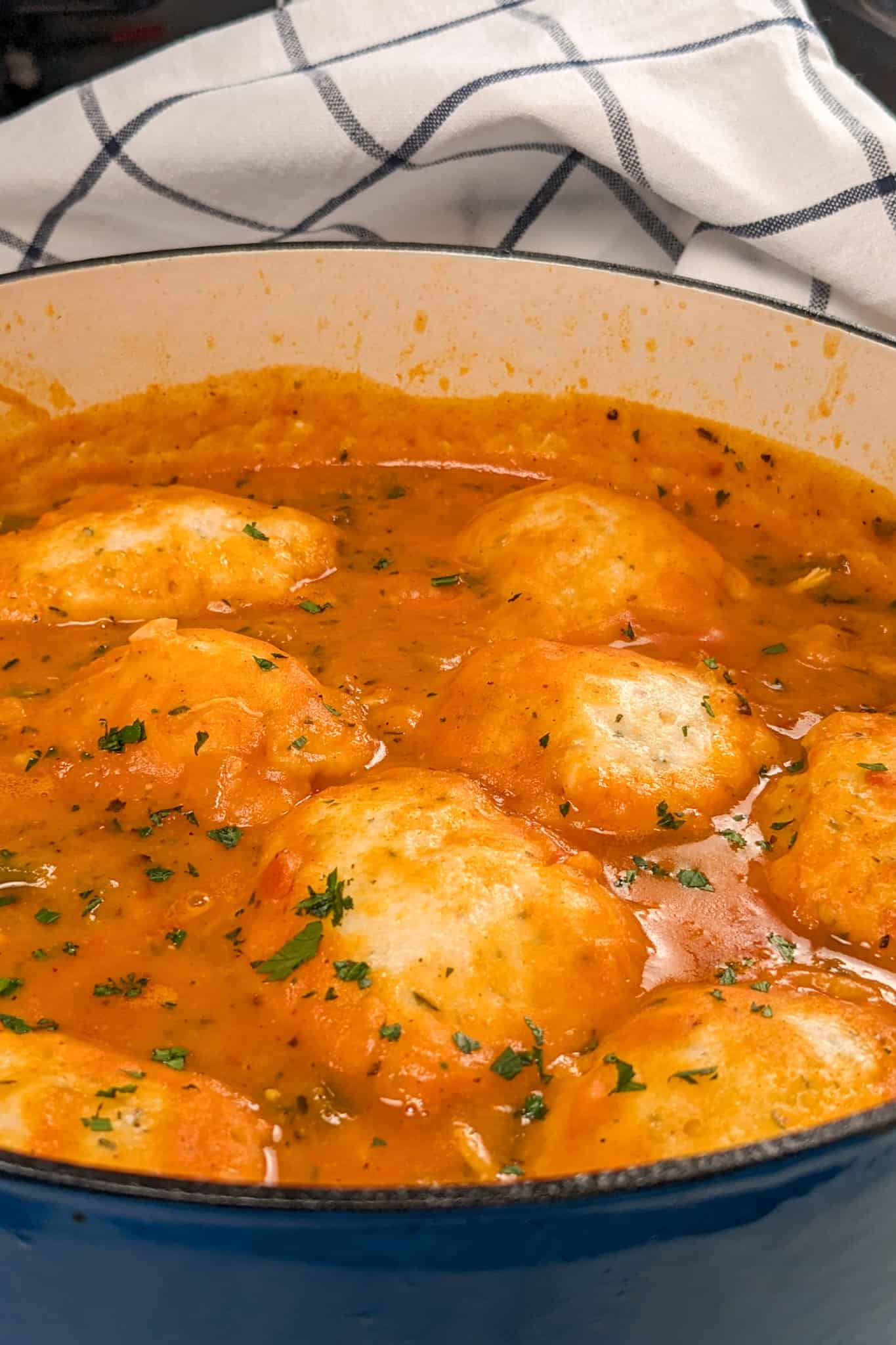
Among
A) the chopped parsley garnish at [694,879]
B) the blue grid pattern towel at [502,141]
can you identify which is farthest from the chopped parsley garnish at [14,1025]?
the blue grid pattern towel at [502,141]

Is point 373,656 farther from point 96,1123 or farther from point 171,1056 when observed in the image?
point 96,1123

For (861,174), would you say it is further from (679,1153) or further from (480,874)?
(679,1153)

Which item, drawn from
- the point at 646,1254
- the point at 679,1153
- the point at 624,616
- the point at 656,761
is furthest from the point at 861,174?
the point at 646,1254

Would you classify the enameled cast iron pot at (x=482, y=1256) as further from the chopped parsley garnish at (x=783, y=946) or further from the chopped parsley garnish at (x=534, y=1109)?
the chopped parsley garnish at (x=783, y=946)

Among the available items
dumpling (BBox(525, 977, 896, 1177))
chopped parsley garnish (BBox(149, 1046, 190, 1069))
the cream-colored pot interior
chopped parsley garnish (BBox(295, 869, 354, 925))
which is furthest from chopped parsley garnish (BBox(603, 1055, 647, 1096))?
the cream-colored pot interior

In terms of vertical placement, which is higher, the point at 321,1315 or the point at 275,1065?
the point at 321,1315

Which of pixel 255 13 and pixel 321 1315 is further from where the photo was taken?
pixel 255 13

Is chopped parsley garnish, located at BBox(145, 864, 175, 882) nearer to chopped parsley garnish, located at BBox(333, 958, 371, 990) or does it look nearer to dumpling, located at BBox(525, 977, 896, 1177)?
chopped parsley garnish, located at BBox(333, 958, 371, 990)
